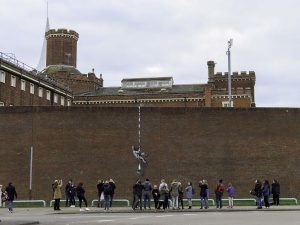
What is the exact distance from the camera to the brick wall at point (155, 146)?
3731 centimetres

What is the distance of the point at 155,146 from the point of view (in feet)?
124

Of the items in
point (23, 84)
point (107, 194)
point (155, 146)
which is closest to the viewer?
point (107, 194)

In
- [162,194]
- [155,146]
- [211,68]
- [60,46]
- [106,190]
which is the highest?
[60,46]

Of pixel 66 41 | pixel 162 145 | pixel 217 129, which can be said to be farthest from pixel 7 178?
pixel 66 41

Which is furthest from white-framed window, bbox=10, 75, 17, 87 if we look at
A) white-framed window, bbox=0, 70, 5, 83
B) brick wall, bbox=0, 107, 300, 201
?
brick wall, bbox=0, 107, 300, 201

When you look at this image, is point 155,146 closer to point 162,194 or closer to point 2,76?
point 162,194

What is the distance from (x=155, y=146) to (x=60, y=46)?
47765 mm

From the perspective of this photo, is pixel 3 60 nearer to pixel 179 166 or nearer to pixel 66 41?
pixel 179 166

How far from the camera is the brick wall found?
3731cm

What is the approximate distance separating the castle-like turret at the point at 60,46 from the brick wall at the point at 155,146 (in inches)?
1777

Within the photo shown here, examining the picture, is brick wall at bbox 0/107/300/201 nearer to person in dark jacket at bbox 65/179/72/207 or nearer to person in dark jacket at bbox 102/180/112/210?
person in dark jacket at bbox 65/179/72/207

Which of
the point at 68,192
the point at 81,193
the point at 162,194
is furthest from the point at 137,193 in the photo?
the point at 68,192

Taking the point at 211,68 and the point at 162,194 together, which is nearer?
the point at 162,194

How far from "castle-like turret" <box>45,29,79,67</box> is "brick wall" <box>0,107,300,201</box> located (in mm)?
45124
